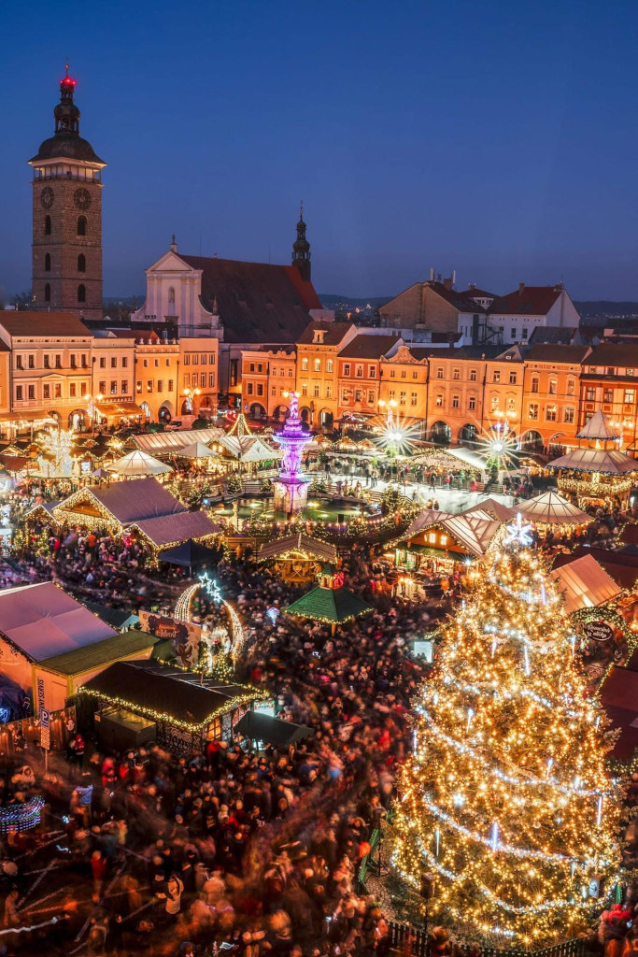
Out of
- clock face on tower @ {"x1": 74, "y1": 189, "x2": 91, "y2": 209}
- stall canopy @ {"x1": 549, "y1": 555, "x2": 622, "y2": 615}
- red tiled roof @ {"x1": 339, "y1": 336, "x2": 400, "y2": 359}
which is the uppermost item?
clock face on tower @ {"x1": 74, "y1": 189, "x2": 91, "y2": 209}

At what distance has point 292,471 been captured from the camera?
29.9 metres

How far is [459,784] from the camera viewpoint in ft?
30.1

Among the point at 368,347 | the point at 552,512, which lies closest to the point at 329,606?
the point at 552,512

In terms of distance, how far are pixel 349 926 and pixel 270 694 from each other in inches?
206

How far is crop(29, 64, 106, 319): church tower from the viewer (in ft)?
210

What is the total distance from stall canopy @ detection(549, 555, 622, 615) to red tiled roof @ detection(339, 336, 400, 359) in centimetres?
3340

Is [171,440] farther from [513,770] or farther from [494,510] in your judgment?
[513,770]

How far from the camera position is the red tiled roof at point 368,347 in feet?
173

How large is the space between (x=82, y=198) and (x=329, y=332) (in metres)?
22.6

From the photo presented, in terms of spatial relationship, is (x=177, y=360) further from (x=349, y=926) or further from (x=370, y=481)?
(x=349, y=926)

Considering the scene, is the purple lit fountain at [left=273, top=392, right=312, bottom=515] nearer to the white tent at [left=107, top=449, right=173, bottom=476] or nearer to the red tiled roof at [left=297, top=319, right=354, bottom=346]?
the white tent at [left=107, top=449, right=173, bottom=476]

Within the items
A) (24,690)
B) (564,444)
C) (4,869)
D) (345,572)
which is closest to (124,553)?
(345,572)

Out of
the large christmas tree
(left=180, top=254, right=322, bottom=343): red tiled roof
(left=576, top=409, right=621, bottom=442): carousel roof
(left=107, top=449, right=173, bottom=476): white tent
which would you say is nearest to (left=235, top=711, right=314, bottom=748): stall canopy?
the large christmas tree

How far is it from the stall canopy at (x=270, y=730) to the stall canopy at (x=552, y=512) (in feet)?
45.7
